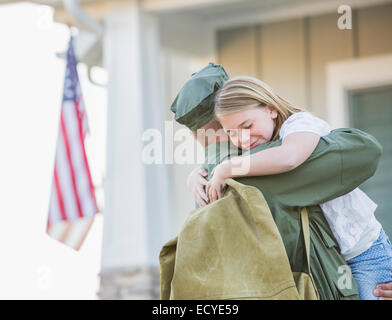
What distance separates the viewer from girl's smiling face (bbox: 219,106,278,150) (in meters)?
1.38

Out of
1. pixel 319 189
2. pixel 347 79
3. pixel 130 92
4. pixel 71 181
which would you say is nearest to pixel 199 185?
pixel 319 189

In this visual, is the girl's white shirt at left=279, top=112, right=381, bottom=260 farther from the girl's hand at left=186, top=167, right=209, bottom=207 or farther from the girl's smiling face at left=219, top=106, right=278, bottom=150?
the girl's hand at left=186, top=167, right=209, bottom=207

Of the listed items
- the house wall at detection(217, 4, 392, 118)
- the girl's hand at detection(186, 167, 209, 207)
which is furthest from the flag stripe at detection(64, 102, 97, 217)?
the girl's hand at detection(186, 167, 209, 207)

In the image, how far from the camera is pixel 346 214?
1385 mm

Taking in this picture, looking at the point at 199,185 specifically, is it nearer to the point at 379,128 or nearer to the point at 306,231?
the point at 306,231

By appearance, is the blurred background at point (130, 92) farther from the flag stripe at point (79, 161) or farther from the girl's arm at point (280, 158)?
the girl's arm at point (280, 158)

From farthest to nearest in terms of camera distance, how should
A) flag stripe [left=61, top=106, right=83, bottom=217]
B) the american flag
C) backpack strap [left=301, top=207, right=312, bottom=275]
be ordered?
1. flag stripe [left=61, top=106, right=83, bottom=217]
2. the american flag
3. backpack strap [left=301, top=207, right=312, bottom=275]

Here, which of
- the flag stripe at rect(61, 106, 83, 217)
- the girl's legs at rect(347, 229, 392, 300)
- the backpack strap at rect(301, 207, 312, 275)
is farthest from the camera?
the flag stripe at rect(61, 106, 83, 217)

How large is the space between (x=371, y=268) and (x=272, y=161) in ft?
0.89

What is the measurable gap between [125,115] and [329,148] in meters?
2.76

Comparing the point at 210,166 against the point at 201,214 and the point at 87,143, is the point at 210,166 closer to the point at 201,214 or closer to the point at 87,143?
the point at 201,214

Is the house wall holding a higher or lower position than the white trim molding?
higher

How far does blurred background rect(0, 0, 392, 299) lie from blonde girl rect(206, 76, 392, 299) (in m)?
2.54

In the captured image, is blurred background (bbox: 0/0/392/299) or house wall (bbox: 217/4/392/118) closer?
blurred background (bbox: 0/0/392/299)
